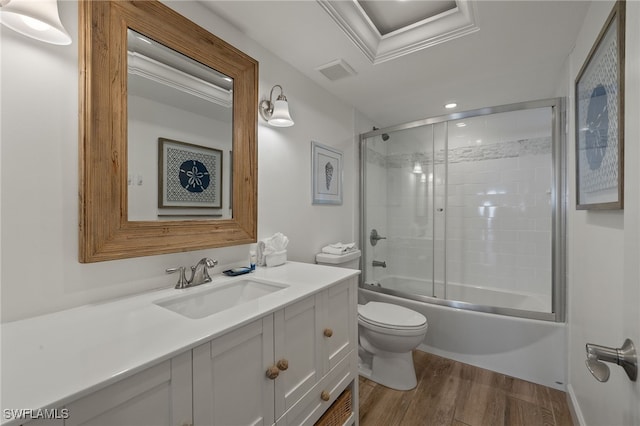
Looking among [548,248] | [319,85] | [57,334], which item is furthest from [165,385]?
[548,248]

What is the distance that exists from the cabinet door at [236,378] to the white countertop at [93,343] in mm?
52

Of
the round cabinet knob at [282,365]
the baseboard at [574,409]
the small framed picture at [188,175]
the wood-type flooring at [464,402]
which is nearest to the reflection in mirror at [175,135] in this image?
the small framed picture at [188,175]

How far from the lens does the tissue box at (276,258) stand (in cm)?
159

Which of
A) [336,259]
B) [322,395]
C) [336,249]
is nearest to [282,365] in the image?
[322,395]

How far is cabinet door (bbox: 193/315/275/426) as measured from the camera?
0.75 metres

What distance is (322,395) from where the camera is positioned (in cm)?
120

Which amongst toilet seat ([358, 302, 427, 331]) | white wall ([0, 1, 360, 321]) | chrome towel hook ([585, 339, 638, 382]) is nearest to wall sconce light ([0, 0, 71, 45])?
white wall ([0, 1, 360, 321])

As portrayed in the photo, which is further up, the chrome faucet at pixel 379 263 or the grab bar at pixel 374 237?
the grab bar at pixel 374 237

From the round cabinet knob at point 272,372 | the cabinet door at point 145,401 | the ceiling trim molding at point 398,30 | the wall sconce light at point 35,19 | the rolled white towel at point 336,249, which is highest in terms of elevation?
the ceiling trim molding at point 398,30

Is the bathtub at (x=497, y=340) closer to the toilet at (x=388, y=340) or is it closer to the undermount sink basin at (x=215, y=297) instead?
the toilet at (x=388, y=340)

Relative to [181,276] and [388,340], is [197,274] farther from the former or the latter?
[388,340]

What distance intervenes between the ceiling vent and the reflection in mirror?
764 mm

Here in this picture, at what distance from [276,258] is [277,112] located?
857 millimetres

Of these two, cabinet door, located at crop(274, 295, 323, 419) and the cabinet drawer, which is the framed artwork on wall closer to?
cabinet door, located at crop(274, 295, 323, 419)
